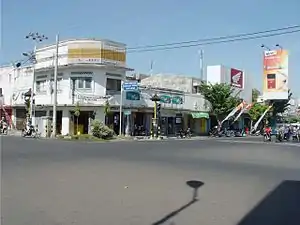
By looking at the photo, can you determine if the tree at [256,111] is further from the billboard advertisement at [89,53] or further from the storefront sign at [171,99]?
the billboard advertisement at [89,53]

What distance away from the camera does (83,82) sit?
3916 cm

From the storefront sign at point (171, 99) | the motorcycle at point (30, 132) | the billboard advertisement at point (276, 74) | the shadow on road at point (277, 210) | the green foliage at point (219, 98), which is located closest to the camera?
the shadow on road at point (277, 210)

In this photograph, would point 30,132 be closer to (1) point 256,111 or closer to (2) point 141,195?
(2) point 141,195

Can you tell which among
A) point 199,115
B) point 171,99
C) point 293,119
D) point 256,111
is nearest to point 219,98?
point 199,115

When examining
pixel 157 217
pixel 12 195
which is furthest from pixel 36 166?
pixel 157 217

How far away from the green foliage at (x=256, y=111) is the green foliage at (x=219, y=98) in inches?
363

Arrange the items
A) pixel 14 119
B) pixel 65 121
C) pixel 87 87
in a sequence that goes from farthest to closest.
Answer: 1. pixel 14 119
2. pixel 65 121
3. pixel 87 87

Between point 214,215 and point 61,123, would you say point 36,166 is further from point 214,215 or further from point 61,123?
point 61,123

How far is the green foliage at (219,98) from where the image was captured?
5141 centimetres

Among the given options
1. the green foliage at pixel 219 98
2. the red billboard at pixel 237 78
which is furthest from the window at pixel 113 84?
the red billboard at pixel 237 78

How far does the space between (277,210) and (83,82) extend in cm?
3271

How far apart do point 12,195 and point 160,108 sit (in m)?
34.7

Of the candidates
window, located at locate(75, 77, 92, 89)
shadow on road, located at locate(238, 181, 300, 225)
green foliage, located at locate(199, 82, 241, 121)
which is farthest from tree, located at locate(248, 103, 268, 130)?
shadow on road, located at locate(238, 181, 300, 225)

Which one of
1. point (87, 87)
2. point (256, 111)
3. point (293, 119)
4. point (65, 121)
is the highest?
point (87, 87)
